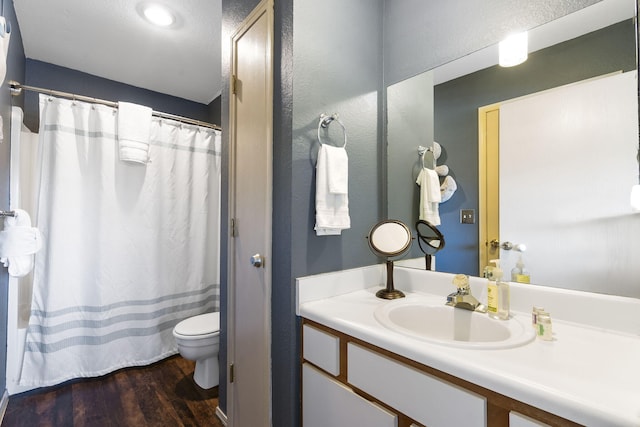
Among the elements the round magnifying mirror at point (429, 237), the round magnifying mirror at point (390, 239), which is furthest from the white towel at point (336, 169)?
the round magnifying mirror at point (429, 237)

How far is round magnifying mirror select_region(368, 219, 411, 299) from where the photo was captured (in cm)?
126

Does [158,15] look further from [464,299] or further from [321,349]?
[464,299]

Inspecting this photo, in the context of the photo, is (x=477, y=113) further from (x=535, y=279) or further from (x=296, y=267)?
(x=296, y=267)

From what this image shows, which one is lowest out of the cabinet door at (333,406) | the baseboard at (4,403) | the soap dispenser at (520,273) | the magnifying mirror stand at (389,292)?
the baseboard at (4,403)

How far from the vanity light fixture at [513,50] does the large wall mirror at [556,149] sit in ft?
0.07

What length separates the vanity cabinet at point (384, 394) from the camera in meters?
0.64

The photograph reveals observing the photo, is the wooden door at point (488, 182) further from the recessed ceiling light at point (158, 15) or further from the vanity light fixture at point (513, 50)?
the recessed ceiling light at point (158, 15)

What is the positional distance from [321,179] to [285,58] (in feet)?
1.76

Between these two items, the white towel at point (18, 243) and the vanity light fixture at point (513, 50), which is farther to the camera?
the white towel at point (18, 243)

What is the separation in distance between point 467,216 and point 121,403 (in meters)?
2.30

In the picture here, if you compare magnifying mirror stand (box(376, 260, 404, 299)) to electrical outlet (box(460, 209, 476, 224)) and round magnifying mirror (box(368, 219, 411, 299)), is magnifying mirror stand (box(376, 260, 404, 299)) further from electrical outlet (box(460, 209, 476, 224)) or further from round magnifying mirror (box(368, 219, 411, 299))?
electrical outlet (box(460, 209, 476, 224))

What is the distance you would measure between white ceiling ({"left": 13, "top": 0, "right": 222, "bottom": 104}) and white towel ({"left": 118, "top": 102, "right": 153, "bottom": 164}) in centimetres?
52

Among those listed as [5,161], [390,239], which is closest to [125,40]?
[5,161]

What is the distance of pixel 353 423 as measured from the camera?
0.92m
